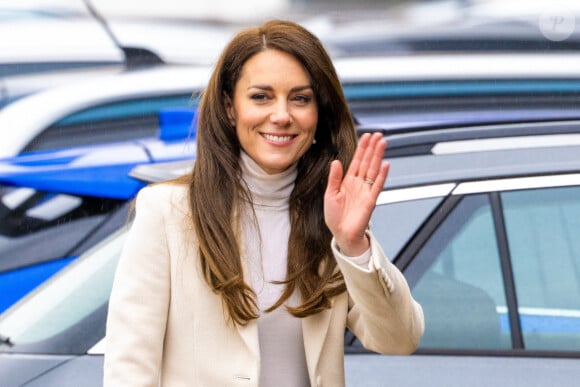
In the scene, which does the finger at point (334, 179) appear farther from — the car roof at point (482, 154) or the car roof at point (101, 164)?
the car roof at point (101, 164)

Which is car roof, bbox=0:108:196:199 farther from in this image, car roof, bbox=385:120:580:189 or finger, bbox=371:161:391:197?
finger, bbox=371:161:391:197

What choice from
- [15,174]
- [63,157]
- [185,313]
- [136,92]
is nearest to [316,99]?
[185,313]

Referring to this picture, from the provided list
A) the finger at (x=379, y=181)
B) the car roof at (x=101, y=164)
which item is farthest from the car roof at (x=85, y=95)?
the finger at (x=379, y=181)

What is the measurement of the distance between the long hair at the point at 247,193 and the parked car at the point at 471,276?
502 mm

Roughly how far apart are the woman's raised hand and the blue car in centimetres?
195

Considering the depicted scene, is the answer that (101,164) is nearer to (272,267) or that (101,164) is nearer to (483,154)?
(483,154)

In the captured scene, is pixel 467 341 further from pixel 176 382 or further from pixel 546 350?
pixel 176 382

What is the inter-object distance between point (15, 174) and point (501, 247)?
192 cm

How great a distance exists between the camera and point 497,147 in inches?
122

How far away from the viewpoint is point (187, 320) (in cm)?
226

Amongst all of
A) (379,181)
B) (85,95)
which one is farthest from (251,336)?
(85,95)

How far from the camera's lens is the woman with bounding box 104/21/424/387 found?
2221mm

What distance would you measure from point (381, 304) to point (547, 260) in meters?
0.88

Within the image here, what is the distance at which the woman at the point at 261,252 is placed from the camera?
7.29 feet
